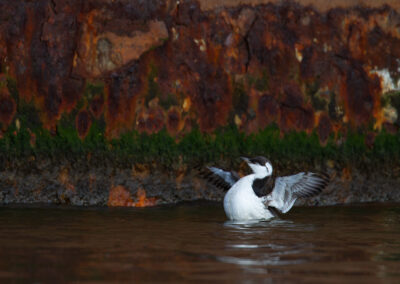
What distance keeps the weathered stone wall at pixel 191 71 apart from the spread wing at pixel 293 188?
3.80 ft

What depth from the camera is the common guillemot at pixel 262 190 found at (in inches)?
319

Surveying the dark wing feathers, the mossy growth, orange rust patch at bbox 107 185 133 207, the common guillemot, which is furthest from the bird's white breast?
orange rust patch at bbox 107 185 133 207

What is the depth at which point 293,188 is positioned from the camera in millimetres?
8727

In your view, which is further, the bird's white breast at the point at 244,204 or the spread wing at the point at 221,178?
the spread wing at the point at 221,178

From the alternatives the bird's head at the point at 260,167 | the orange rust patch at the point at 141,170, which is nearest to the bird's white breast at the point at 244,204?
the bird's head at the point at 260,167

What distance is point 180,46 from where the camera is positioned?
951cm

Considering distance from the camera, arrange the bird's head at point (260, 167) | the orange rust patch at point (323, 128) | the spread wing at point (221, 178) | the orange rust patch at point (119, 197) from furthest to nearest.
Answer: the orange rust patch at point (323, 128) → the orange rust patch at point (119, 197) → the spread wing at point (221, 178) → the bird's head at point (260, 167)

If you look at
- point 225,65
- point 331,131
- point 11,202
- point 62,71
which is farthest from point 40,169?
point 331,131

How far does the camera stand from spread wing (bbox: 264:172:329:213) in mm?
8477

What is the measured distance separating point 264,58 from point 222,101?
2.58 feet

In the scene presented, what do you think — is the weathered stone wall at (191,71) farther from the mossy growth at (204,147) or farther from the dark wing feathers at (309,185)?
the dark wing feathers at (309,185)

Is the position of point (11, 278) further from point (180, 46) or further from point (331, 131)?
point (331, 131)

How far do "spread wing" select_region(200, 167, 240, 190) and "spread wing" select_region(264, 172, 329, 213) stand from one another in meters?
0.62

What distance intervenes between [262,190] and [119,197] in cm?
186
